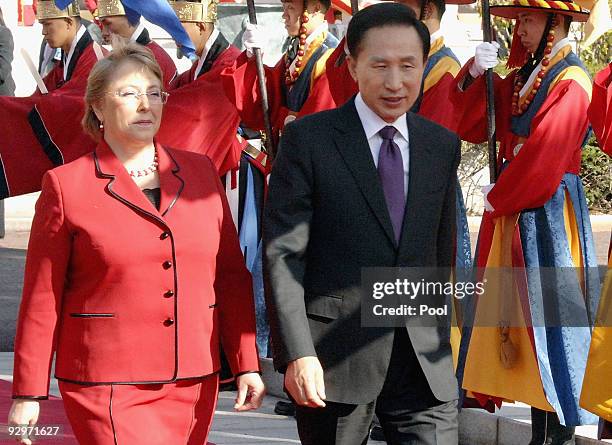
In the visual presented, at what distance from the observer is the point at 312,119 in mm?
3990

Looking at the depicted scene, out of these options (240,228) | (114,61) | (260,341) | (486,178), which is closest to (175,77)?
(240,228)

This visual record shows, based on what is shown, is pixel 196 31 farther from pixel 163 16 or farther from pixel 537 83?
pixel 537 83

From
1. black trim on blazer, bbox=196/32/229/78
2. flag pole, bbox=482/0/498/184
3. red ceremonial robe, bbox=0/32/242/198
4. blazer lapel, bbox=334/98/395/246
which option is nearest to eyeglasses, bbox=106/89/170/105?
blazer lapel, bbox=334/98/395/246

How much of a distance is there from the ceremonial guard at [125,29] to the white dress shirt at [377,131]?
396 centimetres

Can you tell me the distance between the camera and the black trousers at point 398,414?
3.91m

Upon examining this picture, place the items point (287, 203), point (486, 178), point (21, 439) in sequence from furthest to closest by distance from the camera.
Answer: point (486, 178) < point (21, 439) < point (287, 203)

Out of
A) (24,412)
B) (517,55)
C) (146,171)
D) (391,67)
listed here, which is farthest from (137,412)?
(517,55)

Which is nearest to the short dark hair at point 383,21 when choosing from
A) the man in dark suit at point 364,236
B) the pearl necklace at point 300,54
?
the man in dark suit at point 364,236

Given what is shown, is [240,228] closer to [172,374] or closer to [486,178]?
[172,374]

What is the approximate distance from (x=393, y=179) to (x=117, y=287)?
2.50 ft

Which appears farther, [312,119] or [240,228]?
[240,228]

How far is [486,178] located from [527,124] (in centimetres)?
1053

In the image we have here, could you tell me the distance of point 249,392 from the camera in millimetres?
4113

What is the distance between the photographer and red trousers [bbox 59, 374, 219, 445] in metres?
3.97
